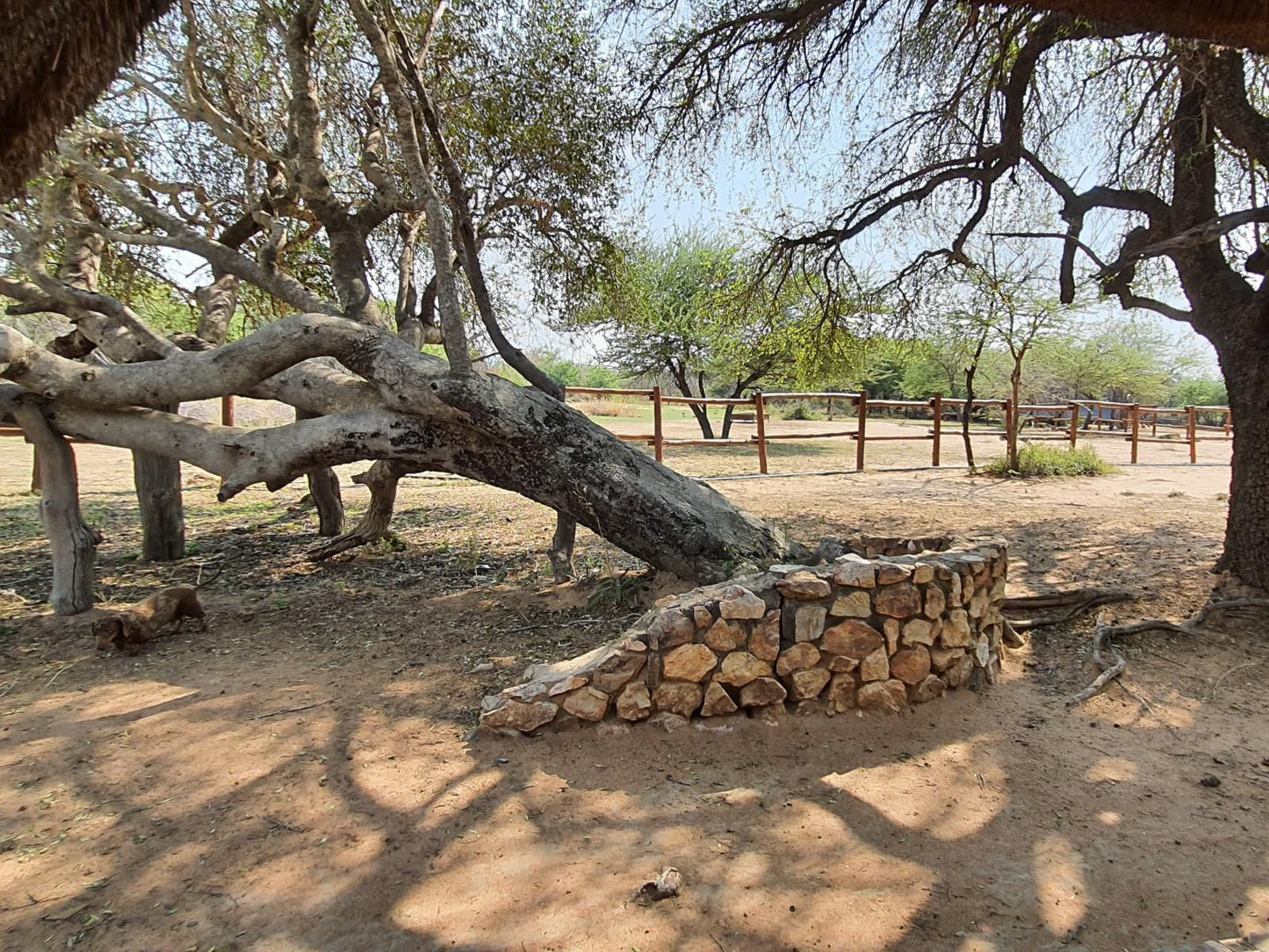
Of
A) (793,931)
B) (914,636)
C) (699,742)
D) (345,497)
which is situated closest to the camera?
(793,931)

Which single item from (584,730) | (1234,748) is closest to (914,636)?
(1234,748)

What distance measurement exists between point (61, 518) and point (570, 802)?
4.07 meters

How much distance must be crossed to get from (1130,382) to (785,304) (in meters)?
31.6

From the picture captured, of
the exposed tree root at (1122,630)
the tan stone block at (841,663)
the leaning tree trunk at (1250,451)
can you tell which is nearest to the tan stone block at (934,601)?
the tan stone block at (841,663)

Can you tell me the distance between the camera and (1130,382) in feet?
102

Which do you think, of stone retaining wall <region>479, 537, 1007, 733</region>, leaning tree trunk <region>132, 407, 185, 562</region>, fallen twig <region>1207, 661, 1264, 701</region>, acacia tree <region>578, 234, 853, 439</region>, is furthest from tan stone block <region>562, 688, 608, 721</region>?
acacia tree <region>578, 234, 853, 439</region>

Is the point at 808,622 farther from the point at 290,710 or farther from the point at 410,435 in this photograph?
the point at 410,435

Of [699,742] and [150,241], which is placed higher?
[150,241]

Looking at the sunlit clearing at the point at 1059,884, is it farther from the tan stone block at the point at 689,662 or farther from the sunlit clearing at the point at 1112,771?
the tan stone block at the point at 689,662

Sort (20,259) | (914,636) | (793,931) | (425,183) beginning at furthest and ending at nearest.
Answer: (20,259)
(425,183)
(914,636)
(793,931)

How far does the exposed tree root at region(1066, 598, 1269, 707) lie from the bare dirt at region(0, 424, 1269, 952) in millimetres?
75

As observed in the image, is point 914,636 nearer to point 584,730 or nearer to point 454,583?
point 584,730

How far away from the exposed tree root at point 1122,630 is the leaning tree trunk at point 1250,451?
13.2 inches

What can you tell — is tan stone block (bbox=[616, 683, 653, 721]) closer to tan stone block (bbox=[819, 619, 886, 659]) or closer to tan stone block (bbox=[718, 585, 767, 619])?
tan stone block (bbox=[718, 585, 767, 619])
